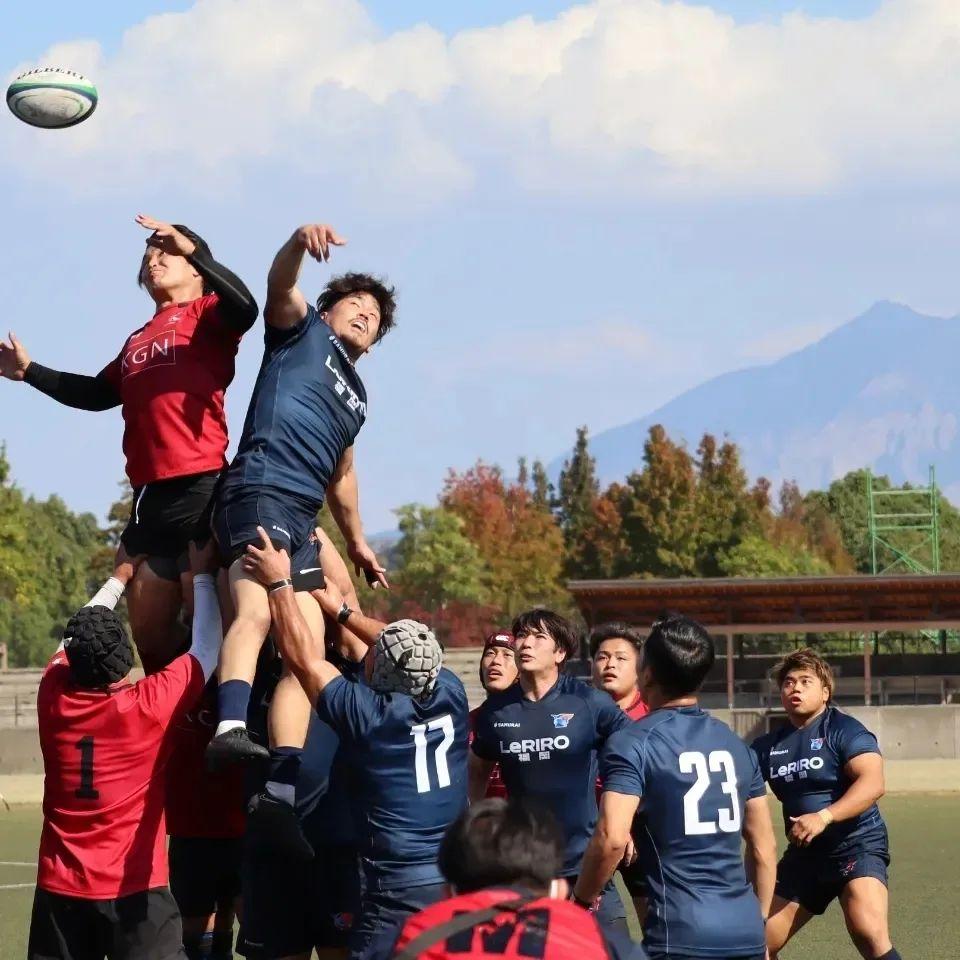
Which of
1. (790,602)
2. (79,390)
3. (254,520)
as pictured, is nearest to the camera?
(254,520)

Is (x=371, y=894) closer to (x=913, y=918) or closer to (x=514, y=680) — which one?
(x=514, y=680)

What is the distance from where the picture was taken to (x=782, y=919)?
9.77 metres

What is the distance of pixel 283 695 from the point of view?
293 inches

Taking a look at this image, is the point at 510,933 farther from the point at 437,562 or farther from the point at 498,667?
the point at 437,562

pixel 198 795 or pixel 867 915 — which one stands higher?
pixel 198 795

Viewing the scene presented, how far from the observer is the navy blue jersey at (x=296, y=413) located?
24.2 ft

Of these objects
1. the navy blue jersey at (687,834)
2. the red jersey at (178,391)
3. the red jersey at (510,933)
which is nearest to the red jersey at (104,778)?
the red jersey at (178,391)

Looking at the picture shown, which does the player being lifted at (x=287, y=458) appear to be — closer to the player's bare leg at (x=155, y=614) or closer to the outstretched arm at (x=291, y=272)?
the outstretched arm at (x=291, y=272)

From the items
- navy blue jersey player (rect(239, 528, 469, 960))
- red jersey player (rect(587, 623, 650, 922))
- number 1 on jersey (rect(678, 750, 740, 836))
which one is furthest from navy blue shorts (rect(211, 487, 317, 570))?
red jersey player (rect(587, 623, 650, 922))

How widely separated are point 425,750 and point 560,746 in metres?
2.38

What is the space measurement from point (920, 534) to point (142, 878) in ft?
328

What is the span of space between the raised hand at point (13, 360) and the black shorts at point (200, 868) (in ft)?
8.00

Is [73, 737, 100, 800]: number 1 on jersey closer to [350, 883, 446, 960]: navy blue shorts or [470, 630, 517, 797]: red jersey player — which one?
[350, 883, 446, 960]: navy blue shorts

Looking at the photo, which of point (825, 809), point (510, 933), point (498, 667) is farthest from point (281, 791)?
point (825, 809)
